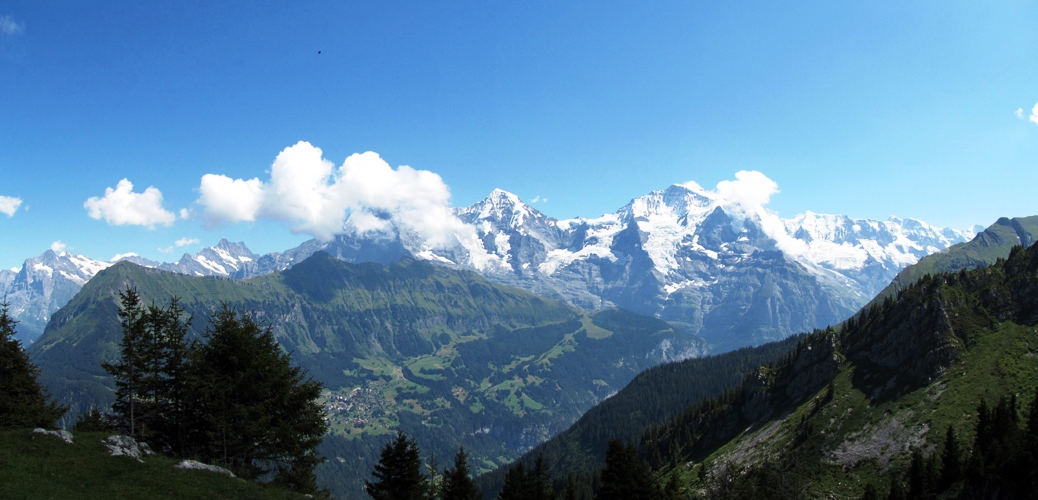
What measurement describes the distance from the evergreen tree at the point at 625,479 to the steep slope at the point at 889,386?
10439 millimetres

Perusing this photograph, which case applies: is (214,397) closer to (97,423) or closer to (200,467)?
(200,467)

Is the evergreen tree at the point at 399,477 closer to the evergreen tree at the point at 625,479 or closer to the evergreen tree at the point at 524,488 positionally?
the evergreen tree at the point at 524,488

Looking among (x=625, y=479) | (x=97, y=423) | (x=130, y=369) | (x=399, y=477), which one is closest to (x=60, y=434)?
(x=130, y=369)

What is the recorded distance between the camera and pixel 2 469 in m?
28.1

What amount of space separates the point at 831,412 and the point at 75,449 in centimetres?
10524

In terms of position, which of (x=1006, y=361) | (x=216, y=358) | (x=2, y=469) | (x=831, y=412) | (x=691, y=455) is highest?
(x=216, y=358)

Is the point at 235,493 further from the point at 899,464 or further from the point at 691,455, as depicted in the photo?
the point at 691,455

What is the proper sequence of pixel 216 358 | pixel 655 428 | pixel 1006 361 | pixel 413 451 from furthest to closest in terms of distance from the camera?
1. pixel 655 428
2. pixel 1006 361
3. pixel 413 451
4. pixel 216 358

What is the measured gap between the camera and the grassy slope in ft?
91.1

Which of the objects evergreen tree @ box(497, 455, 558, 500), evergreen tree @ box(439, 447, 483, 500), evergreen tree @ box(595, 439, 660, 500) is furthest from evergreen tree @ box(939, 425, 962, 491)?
evergreen tree @ box(439, 447, 483, 500)

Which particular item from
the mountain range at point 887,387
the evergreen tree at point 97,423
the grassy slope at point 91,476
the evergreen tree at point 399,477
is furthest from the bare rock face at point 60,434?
the mountain range at point 887,387

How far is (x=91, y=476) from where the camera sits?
30141mm

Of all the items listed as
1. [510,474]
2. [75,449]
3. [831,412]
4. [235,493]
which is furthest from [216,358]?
[831,412]

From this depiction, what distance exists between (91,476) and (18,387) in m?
28.4
